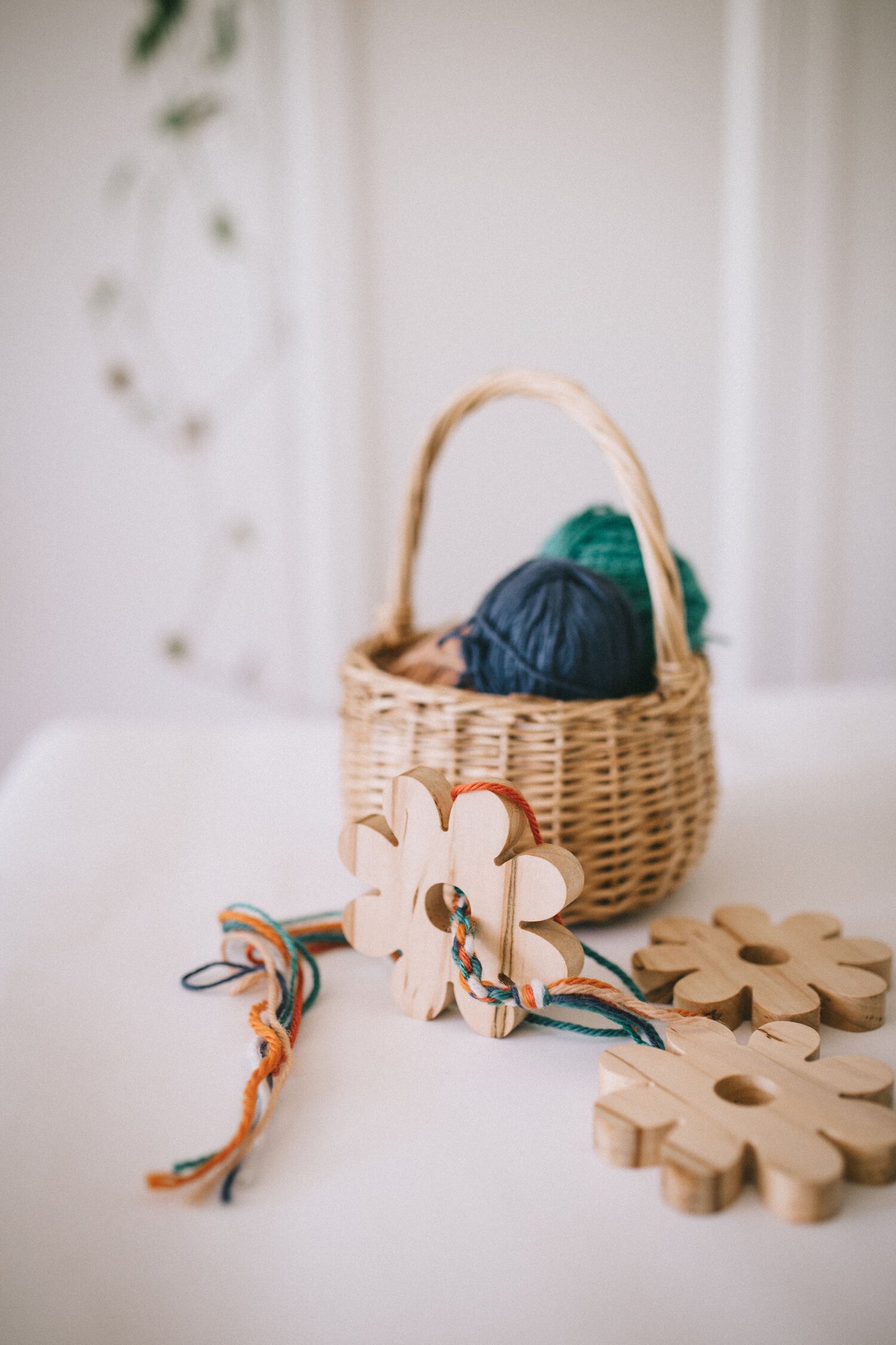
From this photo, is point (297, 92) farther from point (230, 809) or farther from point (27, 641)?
point (230, 809)

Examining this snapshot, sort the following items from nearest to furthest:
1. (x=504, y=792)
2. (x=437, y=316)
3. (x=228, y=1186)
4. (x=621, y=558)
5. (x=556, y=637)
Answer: (x=228, y=1186)
(x=504, y=792)
(x=556, y=637)
(x=621, y=558)
(x=437, y=316)

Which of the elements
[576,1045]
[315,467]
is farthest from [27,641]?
[576,1045]

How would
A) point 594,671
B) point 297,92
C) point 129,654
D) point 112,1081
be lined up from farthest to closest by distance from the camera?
point 129,654 → point 297,92 → point 594,671 → point 112,1081

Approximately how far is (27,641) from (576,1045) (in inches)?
71.5

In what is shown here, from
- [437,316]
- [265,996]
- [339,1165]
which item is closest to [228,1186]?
[339,1165]

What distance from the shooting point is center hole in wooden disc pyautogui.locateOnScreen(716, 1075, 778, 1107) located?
1.44 feet

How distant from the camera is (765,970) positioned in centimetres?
54

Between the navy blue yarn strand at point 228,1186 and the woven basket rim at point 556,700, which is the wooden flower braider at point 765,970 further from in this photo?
the navy blue yarn strand at point 228,1186

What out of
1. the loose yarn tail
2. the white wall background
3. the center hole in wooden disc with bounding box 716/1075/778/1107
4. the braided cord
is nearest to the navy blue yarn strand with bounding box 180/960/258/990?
the loose yarn tail

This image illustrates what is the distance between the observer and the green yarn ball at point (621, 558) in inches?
29.0

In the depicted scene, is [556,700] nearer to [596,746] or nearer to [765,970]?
[596,746]

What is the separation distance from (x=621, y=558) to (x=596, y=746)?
0.66ft

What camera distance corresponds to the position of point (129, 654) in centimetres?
206

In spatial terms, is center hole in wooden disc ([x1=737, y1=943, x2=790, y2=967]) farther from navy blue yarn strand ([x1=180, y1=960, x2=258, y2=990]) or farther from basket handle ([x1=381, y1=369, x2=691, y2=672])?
navy blue yarn strand ([x1=180, y1=960, x2=258, y2=990])
